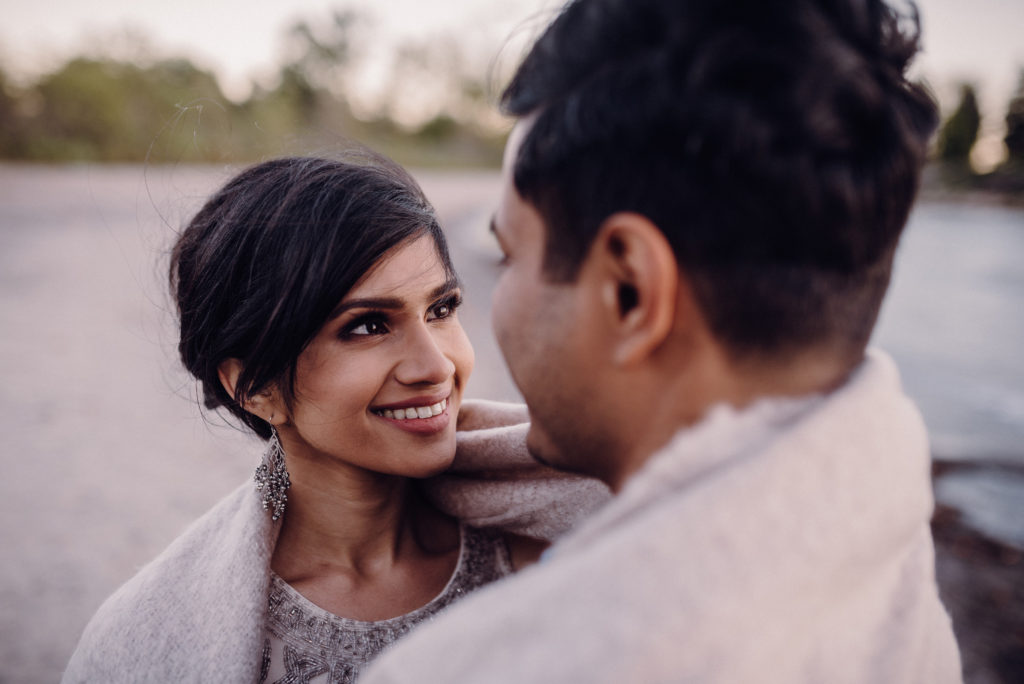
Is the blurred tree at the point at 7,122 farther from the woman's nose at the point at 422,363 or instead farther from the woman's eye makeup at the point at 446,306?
the woman's nose at the point at 422,363

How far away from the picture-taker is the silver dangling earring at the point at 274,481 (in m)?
1.90

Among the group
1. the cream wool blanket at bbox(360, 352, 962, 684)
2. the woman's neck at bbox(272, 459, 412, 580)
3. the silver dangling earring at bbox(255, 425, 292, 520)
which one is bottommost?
the woman's neck at bbox(272, 459, 412, 580)

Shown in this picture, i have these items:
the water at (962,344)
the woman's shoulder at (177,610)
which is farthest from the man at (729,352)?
the woman's shoulder at (177,610)

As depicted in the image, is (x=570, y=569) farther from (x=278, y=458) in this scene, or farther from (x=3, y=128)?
(x=3, y=128)

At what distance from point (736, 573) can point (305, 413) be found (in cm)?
136

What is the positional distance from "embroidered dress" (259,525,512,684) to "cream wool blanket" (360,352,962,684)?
1.12 m

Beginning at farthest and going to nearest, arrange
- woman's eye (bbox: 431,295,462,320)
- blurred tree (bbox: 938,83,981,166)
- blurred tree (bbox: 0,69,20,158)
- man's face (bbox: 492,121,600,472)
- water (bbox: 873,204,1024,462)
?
blurred tree (bbox: 938,83,981,166) → blurred tree (bbox: 0,69,20,158) → water (bbox: 873,204,1024,462) → woman's eye (bbox: 431,295,462,320) → man's face (bbox: 492,121,600,472)

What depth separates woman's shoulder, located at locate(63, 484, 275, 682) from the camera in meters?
1.63

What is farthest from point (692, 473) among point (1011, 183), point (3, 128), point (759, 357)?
point (1011, 183)

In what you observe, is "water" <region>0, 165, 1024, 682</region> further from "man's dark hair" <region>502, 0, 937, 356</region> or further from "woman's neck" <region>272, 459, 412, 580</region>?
"woman's neck" <region>272, 459, 412, 580</region>

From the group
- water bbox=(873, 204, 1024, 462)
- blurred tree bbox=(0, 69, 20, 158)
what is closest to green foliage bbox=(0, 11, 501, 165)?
blurred tree bbox=(0, 69, 20, 158)

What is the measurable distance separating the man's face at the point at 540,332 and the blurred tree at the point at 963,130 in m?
68.6

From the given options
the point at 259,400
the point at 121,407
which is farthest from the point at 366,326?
the point at 121,407

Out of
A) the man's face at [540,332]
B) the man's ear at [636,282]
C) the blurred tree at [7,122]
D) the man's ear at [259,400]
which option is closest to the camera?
the man's ear at [636,282]
